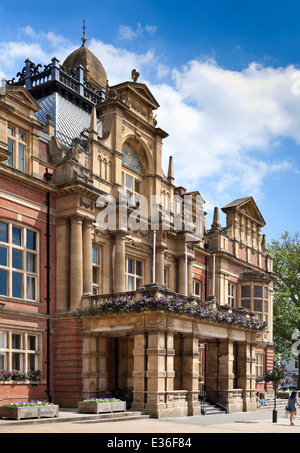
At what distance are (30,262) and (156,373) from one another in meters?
8.37

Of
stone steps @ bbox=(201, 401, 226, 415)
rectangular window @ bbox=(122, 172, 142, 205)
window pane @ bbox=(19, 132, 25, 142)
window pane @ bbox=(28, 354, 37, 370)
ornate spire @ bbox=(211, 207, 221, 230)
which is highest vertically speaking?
window pane @ bbox=(19, 132, 25, 142)

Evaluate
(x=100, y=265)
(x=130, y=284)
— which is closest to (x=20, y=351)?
(x=100, y=265)

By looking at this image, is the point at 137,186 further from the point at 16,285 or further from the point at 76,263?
the point at 16,285

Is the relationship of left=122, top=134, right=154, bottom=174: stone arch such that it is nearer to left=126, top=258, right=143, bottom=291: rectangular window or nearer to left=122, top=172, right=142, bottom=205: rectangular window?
left=122, top=172, right=142, bottom=205: rectangular window

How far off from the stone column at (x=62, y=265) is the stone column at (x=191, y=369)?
6.36 m

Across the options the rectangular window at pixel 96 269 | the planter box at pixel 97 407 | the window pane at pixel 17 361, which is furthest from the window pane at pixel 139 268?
the planter box at pixel 97 407

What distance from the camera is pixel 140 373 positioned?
27891 mm

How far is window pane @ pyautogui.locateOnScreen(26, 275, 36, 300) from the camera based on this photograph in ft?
98.7

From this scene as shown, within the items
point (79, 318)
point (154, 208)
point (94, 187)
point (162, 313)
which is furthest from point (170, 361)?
point (154, 208)

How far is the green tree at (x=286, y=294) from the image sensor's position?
60750 mm

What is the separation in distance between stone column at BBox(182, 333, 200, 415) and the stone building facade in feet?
0.18

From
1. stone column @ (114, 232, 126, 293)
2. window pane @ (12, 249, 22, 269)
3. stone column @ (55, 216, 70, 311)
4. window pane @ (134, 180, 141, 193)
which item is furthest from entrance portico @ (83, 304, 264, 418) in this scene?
window pane @ (134, 180, 141, 193)

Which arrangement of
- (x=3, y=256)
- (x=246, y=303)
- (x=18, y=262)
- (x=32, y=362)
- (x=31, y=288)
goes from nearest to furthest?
(x=3, y=256) → (x=18, y=262) → (x=32, y=362) → (x=31, y=288) → (x=246, y=303)

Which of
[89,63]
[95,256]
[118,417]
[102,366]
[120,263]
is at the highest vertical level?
[89,63]
